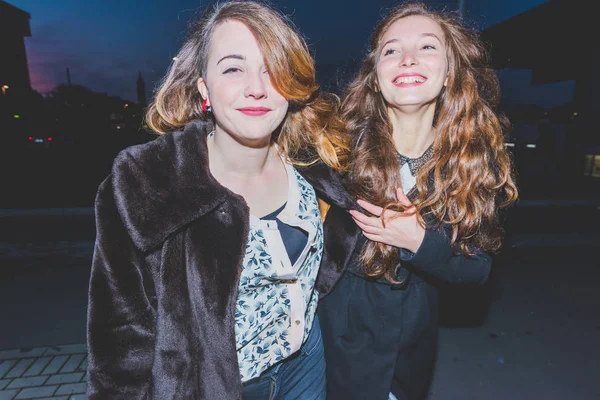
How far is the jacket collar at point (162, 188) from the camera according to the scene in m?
1.21

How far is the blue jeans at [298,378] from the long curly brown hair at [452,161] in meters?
0.46

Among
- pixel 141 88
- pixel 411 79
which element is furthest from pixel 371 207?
pixel 141 88

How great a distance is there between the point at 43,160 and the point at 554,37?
2279cm

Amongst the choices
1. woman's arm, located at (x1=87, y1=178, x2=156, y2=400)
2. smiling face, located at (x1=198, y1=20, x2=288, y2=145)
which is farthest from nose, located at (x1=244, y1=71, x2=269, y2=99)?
woman's arm, located at (x1=87, y1=178, x2=156, y2=400)

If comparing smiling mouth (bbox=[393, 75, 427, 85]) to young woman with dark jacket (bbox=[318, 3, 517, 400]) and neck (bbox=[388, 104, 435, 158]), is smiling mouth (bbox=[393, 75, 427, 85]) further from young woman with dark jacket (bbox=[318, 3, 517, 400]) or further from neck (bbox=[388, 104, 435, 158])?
neck (bbox=[388, 104, 435, 158])

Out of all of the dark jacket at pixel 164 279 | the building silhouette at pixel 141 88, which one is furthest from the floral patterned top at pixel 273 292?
the building silhouette at pixel 141 88

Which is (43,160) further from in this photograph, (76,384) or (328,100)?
(328,100)

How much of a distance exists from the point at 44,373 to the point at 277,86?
313 centimetres

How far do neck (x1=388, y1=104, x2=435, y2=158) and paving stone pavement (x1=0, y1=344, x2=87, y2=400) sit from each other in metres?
2.93

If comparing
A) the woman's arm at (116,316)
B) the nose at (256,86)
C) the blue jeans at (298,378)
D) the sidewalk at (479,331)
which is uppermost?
the nose at (256,86)

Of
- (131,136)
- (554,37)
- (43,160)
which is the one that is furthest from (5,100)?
(554,37)

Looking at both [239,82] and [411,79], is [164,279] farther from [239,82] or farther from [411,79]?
[411,79]

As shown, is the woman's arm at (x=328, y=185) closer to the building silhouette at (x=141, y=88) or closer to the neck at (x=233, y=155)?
the neck at (x=233, y=155)

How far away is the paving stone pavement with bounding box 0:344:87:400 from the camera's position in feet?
9.21
